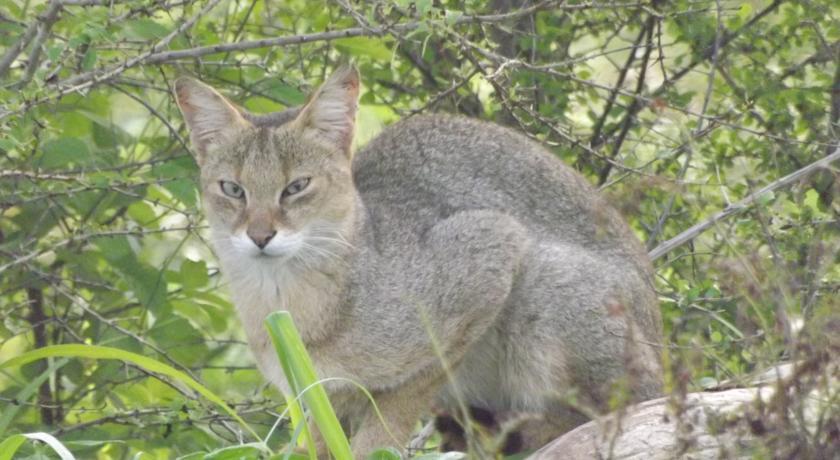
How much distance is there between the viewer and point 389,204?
233 inches

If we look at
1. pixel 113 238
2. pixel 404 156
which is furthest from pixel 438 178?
pixel 113 238

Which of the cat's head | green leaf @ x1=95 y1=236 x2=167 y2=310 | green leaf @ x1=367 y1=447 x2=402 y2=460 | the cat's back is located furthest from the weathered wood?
green leaf @ x1=95 y1=236 x2=167 y2=310

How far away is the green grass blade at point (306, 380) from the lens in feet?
14.0

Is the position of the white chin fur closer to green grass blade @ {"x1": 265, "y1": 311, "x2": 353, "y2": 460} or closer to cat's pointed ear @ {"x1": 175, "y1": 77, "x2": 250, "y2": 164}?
cat's pointed ear @ {"x1": 175, "y1": 77, "x2": 250, "y2": 164}

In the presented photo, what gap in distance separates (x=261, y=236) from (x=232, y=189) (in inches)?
15.0

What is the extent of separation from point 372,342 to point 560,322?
717 mm

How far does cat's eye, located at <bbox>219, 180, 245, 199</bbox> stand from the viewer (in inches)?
219

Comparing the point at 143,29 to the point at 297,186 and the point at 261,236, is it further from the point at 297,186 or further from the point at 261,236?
the point at 261,236

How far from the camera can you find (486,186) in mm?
5938

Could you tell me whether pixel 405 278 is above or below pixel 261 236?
below

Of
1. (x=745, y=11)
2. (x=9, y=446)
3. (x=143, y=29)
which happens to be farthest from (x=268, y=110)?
(x=9, y=446)

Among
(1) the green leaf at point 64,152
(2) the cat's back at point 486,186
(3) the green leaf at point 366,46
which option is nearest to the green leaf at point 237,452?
(2) the cat's back at point 486,186

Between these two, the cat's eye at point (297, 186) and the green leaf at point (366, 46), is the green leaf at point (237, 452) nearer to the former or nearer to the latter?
the cat's eye at point (297, 186)

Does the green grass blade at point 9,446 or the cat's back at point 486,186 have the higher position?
the cat's back at point 486,186
